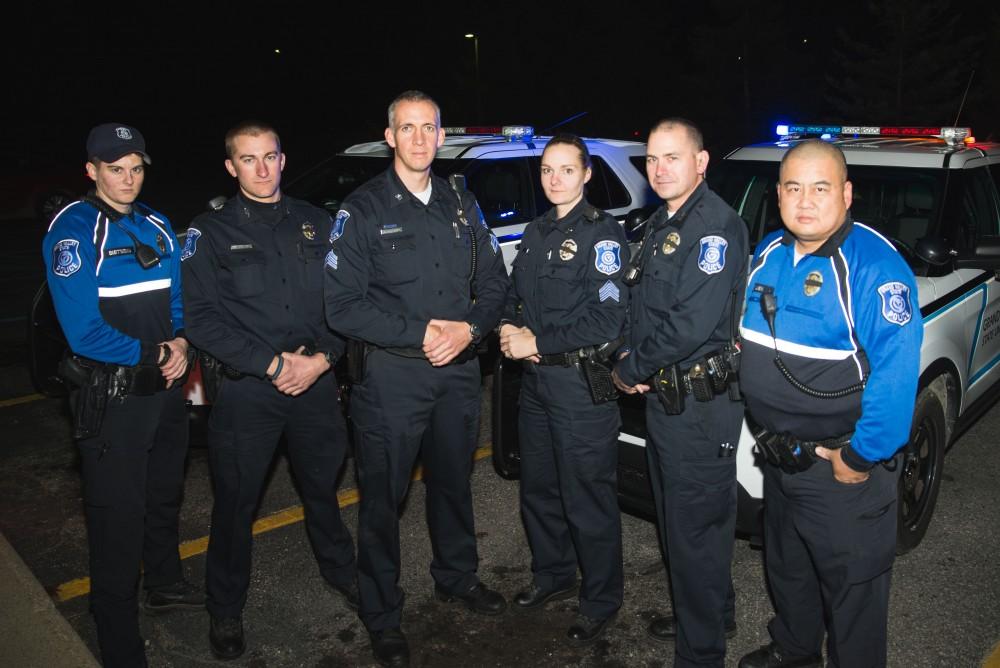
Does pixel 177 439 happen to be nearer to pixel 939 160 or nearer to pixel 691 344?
pixel 691 344

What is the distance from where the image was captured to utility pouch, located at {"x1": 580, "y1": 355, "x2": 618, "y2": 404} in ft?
10.7

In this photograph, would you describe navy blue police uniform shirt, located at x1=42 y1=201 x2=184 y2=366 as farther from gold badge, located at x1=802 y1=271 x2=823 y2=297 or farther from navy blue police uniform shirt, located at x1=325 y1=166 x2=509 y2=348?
gold badge, located at x1=802 y1=271 x2=823 y2=297

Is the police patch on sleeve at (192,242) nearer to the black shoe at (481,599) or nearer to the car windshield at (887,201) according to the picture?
the black shoe at (481,599)

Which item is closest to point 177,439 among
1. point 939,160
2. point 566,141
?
point 566,141

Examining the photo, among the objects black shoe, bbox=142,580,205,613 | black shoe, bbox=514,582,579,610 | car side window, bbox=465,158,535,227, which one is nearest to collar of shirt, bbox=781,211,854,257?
black shoe, bbox=514,582,579,610

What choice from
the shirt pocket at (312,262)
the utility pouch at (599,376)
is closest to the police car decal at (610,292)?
the utility pouch at (599,376)

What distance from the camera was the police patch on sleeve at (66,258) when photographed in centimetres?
304

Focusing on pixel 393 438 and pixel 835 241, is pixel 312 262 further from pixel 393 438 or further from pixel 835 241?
pixel 835 241

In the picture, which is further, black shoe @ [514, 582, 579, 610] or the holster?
black shoe @ [514, 582, 579, 610]

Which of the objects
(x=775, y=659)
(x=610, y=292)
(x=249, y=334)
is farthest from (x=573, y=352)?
(x=775, y=659)

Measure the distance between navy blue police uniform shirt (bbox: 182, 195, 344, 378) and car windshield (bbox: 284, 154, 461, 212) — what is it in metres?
3.05

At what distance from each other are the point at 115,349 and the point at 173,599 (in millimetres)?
1264

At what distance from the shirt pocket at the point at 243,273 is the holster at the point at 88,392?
1.88ft

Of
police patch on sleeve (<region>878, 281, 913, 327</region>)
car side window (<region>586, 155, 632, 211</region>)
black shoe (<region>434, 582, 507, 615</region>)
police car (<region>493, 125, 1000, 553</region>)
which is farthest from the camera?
car side window (<region>586, 155, 632, 211</region>)
